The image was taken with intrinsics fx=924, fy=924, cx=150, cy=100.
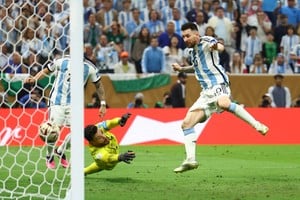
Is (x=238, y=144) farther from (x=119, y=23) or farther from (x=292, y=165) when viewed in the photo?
(x=119, y=23)

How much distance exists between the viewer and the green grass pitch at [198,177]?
9.96 m

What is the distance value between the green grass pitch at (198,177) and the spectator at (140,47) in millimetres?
5849

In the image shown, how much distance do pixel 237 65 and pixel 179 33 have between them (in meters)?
1.58

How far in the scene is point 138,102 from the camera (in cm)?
1998

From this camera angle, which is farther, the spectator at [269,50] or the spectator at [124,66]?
the spectator at [269,50]

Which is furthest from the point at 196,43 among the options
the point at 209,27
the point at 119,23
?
the point at 119,23

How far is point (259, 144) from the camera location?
17.8m

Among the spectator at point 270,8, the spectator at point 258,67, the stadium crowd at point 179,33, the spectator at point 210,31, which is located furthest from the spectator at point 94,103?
the spectator at point 270,8

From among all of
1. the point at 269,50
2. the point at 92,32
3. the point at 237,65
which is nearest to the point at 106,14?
the point at 92,32

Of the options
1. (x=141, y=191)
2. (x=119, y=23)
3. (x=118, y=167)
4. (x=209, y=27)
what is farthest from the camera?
(x=119, y=23)

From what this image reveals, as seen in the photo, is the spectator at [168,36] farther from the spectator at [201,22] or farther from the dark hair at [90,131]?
the dark hair at [90,131]

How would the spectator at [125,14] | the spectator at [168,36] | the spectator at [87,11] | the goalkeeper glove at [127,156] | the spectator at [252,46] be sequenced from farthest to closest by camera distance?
the spectator at [125,14]
the spectator at [252,46]
the spectator at [87,11]
the spectator at [168,36]
the goalkeeper glove at [127,156]

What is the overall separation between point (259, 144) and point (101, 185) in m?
7.52

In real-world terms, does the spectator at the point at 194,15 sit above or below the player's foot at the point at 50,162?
above
